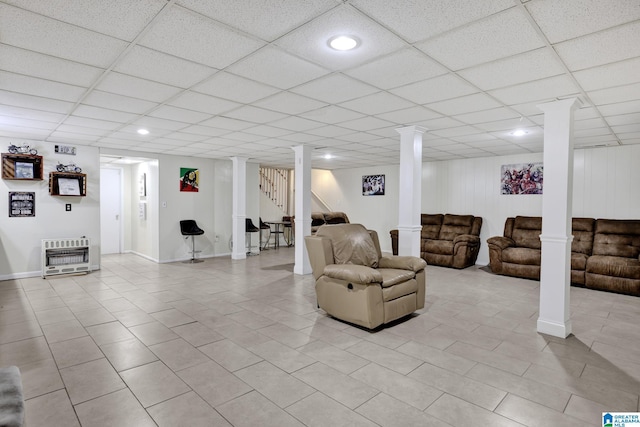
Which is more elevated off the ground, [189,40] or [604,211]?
[189,40]

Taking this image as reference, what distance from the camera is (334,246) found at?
168 inches

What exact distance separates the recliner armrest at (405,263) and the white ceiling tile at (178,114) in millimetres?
2849

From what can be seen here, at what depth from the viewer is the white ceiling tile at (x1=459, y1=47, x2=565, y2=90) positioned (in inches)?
100

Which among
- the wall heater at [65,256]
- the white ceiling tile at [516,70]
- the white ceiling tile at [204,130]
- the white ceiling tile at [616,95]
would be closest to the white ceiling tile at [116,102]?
the white ceiling tile at [204,130]

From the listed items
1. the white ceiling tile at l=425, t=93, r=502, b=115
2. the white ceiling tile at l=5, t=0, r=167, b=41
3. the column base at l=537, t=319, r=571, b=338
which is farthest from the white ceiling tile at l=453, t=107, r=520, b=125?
the white ceiling tile at l=5, t=0, r=167, b=41

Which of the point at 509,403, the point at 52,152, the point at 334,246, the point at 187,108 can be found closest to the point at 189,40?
the point at 187,108

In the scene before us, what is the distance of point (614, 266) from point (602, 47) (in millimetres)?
4435

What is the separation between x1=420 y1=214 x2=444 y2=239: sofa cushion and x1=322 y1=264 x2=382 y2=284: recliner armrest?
186 inches

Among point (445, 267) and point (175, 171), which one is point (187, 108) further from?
point (445, 267)

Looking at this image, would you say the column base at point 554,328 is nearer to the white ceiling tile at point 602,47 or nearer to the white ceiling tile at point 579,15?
the white ceiling tile at point 602,47

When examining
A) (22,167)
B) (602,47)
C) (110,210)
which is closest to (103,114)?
(22,167)

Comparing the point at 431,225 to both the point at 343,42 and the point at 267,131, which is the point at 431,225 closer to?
the point at 267,131

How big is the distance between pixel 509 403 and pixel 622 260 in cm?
458

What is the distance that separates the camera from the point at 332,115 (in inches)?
168
